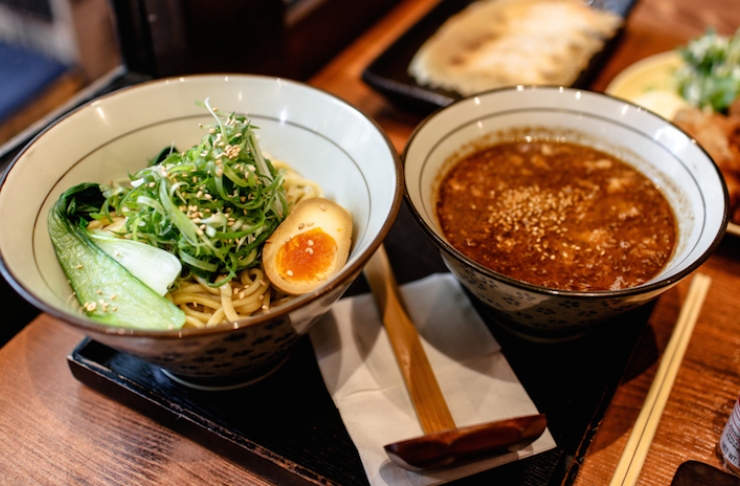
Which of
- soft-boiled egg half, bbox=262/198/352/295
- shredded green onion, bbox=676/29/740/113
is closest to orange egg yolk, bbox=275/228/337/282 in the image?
soft-boiled egg half, bbox=262/198/352/295

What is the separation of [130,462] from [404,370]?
704 mm

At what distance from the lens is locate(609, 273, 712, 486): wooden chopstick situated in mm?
1382

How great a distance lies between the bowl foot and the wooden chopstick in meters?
0.89

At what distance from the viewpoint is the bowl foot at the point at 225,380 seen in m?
1.40

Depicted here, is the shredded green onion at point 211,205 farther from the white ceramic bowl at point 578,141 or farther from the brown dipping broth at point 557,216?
the brown dipping broth at point 557,216

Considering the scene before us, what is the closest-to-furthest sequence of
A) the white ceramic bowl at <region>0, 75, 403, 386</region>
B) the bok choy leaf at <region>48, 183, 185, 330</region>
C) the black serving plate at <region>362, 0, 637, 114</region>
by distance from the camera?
the white ceramic bowl at <region>0, 75, 403, 386</region>, the bok choy leaf at <region>48, 183, 185, 330</region>, the black serving plate at <region>362, 0, 637, 114</region>

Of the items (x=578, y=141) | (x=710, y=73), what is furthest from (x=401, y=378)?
(x=710, y=73)

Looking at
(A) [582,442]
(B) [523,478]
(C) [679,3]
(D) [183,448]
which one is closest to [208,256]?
(D) [183,448]

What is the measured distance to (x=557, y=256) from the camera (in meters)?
1.55

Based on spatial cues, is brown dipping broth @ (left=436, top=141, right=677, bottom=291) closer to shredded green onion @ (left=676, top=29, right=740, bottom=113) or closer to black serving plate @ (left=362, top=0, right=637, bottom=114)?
black serving plate @ (left=362, top=0, right=637, bottom=114)

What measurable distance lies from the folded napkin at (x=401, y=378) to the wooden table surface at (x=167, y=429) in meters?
0.26

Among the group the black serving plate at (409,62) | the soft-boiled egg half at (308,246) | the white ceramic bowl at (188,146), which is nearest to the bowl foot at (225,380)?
the white ceramic bowl at (188,146)

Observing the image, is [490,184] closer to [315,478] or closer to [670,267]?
[670,267]

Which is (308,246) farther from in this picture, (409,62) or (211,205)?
(409,62)
